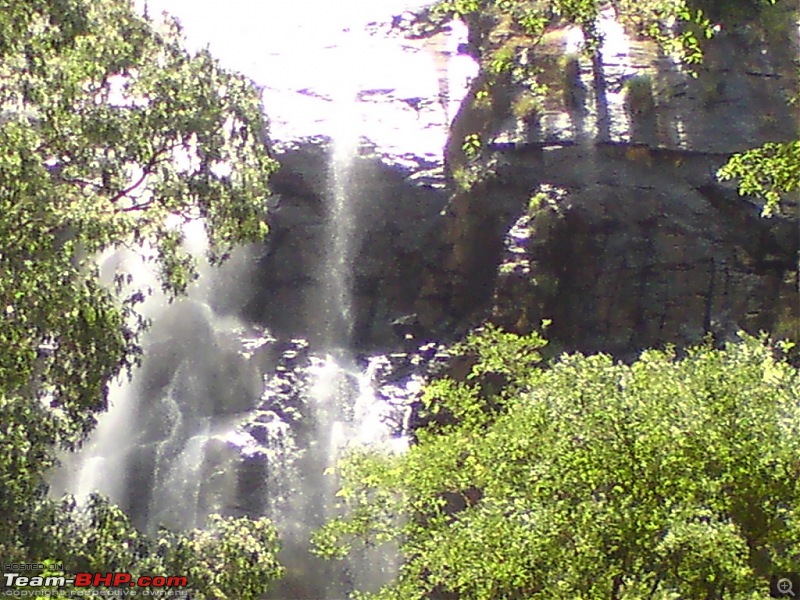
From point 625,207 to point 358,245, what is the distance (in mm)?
7648

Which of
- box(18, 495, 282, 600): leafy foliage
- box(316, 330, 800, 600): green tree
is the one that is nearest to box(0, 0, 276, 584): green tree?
box(18, 495, 282, 600): leafy foliage

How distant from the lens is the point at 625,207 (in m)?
25.9

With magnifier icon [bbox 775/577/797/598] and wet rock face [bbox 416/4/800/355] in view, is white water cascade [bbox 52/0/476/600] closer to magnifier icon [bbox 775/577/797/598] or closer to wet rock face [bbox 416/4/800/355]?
wet rock face [bbox 416/4/800/355]

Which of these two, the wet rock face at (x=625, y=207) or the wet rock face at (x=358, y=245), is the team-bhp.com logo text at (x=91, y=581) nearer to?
the wet rock face at (x=625, y=207)

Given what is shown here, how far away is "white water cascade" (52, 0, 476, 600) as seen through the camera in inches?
918

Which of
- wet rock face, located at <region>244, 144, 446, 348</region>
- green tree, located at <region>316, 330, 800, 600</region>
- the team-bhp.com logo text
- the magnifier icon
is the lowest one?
the team-bhp.com logo text

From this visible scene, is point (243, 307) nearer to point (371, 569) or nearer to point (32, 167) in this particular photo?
point (371, 569)

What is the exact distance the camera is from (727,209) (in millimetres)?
25594

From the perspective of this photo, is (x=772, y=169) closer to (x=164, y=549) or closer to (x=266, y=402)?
(x=164, y=549)

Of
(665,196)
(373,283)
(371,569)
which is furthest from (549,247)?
(371,569)

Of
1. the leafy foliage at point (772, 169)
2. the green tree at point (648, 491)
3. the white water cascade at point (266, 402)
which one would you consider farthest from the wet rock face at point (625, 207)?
the green tree at point (648, 491)

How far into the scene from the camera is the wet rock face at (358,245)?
27.3 m

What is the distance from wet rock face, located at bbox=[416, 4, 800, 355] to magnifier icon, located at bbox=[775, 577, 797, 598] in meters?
14.5

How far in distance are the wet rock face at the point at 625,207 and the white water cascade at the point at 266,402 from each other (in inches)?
104
